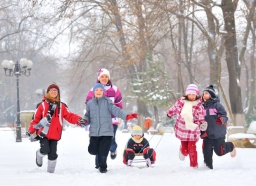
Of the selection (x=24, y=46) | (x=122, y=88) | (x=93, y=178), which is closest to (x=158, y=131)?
(x=122, y=88)

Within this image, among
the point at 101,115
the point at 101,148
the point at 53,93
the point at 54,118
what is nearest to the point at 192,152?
the point at 101,148

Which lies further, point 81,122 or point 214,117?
point 214,117

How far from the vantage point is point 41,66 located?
6166 centimetres

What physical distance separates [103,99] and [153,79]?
21.7 m

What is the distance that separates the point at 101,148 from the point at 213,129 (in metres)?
1.91

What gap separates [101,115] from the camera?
7461 mm

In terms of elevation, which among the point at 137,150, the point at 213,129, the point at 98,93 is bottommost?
the point at 137,150

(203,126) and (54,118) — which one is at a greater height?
(54,118)

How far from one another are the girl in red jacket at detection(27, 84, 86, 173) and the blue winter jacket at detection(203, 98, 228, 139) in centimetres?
211

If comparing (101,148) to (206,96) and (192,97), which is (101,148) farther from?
(206,96)

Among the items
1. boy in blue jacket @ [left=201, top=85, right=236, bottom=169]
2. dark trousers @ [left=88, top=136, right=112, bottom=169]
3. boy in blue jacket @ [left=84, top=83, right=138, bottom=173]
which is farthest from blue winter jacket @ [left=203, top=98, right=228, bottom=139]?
dark trousers @ [left=88, top=136, right=112, bottom=169]

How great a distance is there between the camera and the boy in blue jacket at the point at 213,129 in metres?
7.68

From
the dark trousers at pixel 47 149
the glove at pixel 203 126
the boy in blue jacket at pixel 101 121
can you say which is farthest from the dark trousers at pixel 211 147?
the dark trousers at pixel 47 149

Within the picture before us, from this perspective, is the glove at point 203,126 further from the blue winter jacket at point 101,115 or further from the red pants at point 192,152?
the blue winter jacket at point 101,115
